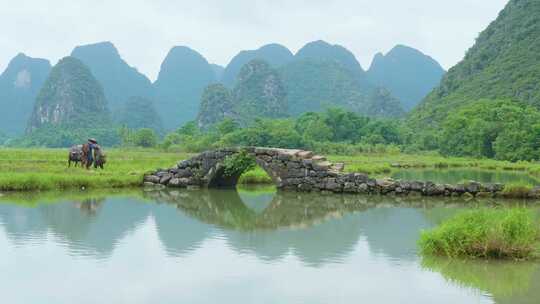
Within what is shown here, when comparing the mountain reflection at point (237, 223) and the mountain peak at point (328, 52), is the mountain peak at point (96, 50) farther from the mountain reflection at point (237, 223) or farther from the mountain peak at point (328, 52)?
the mountain reflection at point (237, 223)

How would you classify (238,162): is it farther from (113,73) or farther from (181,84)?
(181,84)

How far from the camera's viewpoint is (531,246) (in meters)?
7.49

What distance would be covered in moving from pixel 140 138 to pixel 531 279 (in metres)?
48.7

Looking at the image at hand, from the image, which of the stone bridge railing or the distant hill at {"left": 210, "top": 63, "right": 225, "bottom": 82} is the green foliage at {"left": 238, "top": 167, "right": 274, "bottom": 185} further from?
the distant hill at {"left": 210, "top": 63, "right": 225, "bottom": 82}

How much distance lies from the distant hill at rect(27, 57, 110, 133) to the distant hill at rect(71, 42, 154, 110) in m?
27.7

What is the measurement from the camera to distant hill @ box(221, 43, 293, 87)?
404 ft

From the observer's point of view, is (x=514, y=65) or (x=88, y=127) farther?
(x=88, y=127)

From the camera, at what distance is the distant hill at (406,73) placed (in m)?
116

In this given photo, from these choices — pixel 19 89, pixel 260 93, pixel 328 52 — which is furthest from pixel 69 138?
pixel 328 52

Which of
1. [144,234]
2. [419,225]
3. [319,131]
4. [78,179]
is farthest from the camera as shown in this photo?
[319,131]

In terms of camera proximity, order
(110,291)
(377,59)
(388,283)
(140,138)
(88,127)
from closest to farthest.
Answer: (110,291) < (388,283) < (140,138) < (88,127) < (377,59)

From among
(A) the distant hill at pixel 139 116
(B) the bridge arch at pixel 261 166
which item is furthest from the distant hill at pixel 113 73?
(B) the bridge arch at pixel 261 166

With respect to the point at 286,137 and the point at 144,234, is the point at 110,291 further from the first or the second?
the point at 286,137

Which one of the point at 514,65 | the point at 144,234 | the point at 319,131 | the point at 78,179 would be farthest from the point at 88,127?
the point at 144,234
